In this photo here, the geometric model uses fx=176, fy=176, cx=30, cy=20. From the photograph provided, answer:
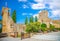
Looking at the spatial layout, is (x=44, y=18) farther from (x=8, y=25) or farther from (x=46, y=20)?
(x=8, y=25)

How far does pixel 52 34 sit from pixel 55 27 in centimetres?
13

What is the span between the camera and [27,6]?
3.14 meters

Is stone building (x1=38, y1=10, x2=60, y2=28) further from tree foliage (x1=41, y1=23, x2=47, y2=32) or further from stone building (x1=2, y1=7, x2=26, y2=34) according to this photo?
stone building (x1=2, y1=7, x2=26, y2=34)

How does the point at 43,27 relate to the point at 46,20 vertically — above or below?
below

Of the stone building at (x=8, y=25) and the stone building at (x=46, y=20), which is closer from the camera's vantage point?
the stone building at (x=46, y=20)

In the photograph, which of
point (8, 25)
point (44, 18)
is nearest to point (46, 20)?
point (44, 18)

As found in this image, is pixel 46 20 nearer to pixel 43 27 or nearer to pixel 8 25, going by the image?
pixel 43 27

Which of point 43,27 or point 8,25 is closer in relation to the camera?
point 43,27

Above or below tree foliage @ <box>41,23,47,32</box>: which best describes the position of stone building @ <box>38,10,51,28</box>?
above

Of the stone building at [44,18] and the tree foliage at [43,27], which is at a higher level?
the stone building at [44,18]

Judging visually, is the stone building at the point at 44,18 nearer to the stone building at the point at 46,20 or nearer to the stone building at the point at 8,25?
the stone building at the point at 46,20

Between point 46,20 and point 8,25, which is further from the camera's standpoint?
point 8,25

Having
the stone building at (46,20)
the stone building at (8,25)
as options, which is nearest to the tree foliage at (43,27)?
the stone building at (46,20)

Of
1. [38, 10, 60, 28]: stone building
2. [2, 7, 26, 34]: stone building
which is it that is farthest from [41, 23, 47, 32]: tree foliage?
[2, 7, 26, 34]: stone building
